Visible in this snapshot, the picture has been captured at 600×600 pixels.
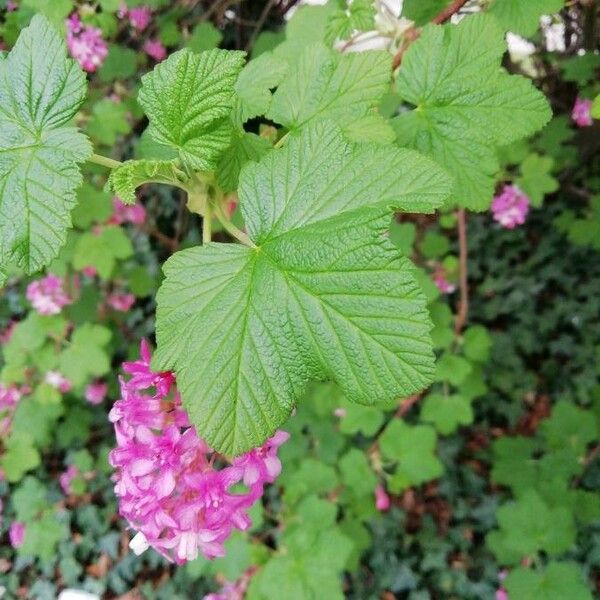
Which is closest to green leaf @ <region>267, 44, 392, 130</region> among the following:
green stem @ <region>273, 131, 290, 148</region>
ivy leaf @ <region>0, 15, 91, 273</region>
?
green stem @ <region>273, 131, 290, 148</region>

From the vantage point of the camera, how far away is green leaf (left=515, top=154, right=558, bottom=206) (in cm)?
254

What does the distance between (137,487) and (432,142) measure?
25.6 inches

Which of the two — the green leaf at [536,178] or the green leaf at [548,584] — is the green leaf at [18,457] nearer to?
the green leaf at [548,584]

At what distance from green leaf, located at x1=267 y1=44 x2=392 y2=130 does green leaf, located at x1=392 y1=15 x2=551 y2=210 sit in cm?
9

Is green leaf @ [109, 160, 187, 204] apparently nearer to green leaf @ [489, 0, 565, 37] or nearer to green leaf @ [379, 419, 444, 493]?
green leaf @ [489, 0, 565, 37]

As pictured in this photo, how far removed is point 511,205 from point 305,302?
211cm

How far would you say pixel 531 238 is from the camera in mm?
3553

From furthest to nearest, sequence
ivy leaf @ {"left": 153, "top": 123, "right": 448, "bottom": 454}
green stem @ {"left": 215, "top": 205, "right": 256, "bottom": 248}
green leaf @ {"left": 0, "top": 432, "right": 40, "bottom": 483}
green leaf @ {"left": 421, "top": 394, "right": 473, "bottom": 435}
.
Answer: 1. green leaf @ {"left": 0, "top": 432, "right": 40, "bottom": 483}
2. green leaf @ {"left": 421, "top": 394, "right": 473, "bottom": 435}
3. green stem @ {"left": 215, "top": 205, "right": 256, "bottom": 248}
4. ivy leaf @ {"left": 153, "top": 123, "right": 448, "bottom": 454}

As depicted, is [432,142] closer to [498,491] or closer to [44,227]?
[44,227]

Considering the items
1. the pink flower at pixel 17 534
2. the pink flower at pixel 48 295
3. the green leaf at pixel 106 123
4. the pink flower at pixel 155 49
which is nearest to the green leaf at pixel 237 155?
the green leaf at pixel 106 123

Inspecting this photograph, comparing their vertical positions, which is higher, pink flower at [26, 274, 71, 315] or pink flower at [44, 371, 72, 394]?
pink flower at [26, 274, 71, 315]

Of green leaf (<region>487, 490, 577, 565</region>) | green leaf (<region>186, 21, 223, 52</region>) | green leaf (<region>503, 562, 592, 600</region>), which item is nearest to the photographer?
green leaf (<region>503, 562, 592, 600</region>)

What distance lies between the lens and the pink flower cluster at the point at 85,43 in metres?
2.22

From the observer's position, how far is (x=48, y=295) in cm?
255
